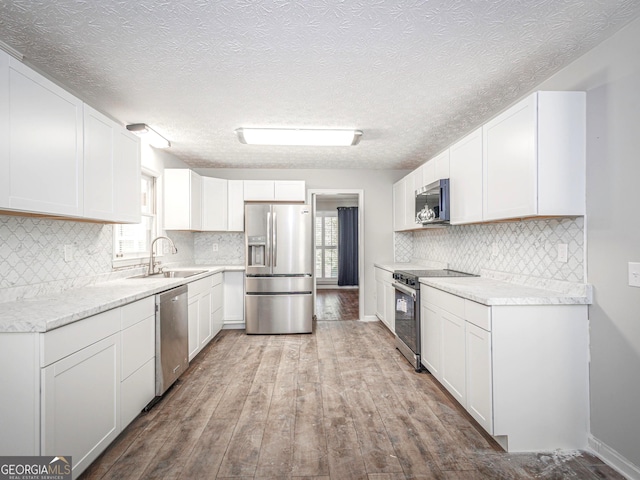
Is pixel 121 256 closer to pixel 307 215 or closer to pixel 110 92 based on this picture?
pixel 110 92

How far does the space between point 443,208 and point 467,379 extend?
1.55 metres

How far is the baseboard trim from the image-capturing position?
1.66 metres

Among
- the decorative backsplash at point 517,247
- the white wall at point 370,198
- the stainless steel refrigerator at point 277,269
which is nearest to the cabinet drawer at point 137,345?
the stainless steel refrigerator at point 277,269

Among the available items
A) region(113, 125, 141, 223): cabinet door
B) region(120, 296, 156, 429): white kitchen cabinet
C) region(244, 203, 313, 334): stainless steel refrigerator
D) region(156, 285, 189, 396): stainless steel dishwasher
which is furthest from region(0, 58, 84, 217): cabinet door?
region(244, 203, 313, 334): stainless steel refrigerator

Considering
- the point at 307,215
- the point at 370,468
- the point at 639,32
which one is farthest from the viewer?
the point at 307,215

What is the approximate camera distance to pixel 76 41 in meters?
1.83

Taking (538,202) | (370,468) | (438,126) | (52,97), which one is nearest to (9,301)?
(52,97)

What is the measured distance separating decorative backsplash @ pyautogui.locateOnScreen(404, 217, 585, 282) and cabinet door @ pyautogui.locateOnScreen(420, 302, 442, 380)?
0.70 m

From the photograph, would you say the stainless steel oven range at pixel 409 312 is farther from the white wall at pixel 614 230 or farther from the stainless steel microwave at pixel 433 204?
the white wall at pixel 614 230

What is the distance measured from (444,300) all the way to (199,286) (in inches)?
98.0

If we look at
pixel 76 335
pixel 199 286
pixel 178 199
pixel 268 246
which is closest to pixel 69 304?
pixel 76 335

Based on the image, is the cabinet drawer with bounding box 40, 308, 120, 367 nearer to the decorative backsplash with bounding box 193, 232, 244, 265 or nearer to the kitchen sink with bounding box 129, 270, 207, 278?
the kitchen sink with bounding box 129, 270, 207, 278

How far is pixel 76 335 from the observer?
1.62 meters

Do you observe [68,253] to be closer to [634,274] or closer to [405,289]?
[405,289]
